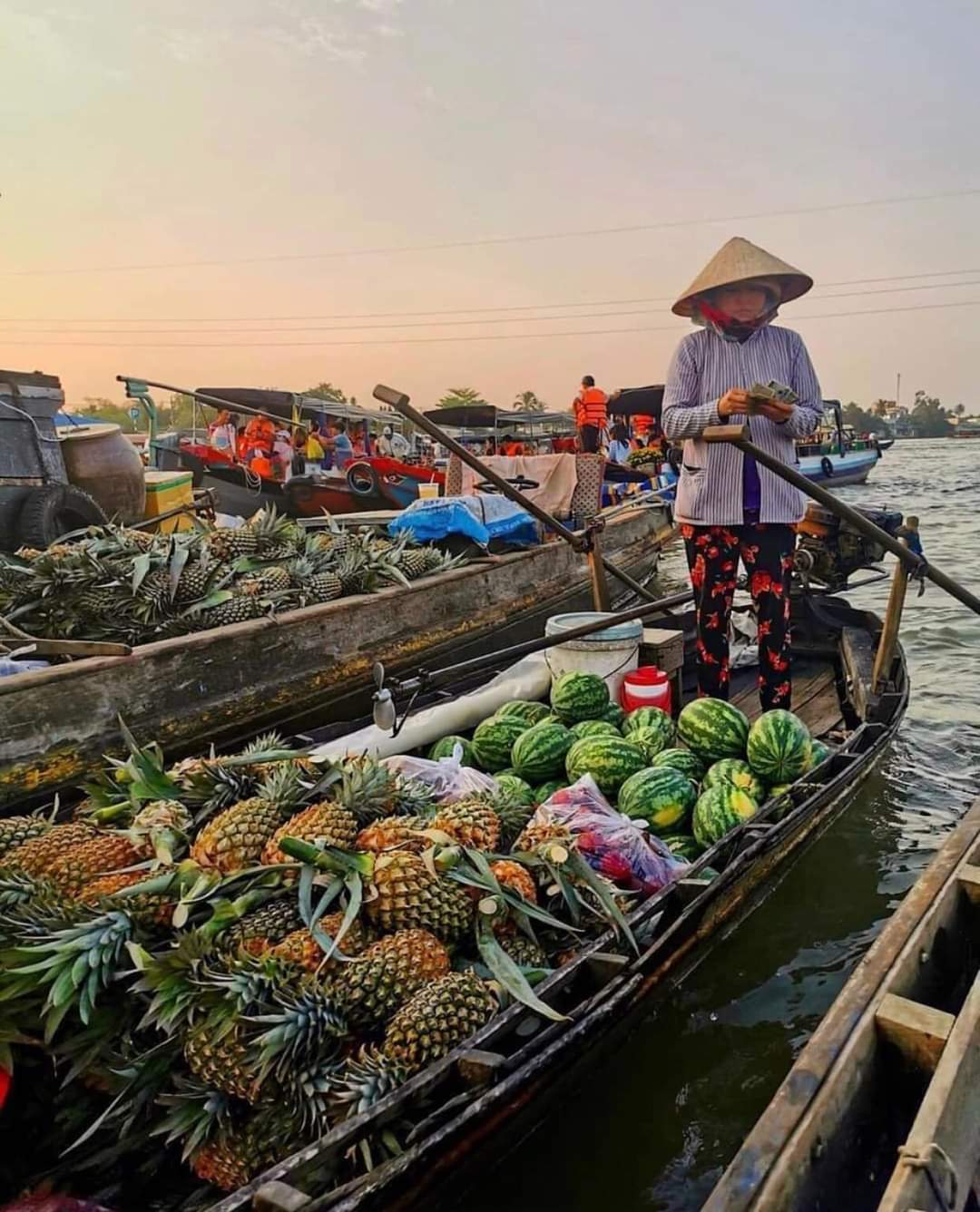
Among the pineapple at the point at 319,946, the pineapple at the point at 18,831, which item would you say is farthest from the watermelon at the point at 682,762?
the pineapple at the point at 18,831

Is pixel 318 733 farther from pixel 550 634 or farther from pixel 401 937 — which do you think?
pixel 401 937

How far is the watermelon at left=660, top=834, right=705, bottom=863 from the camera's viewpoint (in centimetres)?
331

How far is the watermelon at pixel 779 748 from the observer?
143 inches

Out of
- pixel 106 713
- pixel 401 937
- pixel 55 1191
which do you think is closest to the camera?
pixel 55 1191

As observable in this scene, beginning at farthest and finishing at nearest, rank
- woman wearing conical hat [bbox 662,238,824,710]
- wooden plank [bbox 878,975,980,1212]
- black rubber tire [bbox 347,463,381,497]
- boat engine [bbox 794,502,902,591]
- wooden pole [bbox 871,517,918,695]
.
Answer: black rubber tire [bbox 347,463,381,497], boat engine [bbox 794,502,902,591], wooden pole [bbox 871,517,918,695], woman wearing conical hat [bbox 662,238,824,710], wooden plank [bbox 878,975,980,1212]

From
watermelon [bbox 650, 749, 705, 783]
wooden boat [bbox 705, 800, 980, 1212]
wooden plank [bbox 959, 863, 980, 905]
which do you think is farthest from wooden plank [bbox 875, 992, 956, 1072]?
watermelon [bbox 650, 749, 705, 783]

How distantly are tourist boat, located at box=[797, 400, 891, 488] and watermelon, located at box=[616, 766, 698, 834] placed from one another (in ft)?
82.6

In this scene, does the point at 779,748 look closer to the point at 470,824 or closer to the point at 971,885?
the point at 971,885

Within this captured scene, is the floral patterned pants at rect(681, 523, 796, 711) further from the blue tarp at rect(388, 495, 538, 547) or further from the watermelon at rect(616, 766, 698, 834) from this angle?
the blue tarp at rect(388, 495, 538, 547)

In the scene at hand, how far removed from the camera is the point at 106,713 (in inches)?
163

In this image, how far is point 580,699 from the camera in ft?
13.5

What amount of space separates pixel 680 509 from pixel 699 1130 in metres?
2.98

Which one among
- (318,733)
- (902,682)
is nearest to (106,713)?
(318,733)

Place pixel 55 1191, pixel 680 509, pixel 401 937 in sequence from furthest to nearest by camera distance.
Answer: pixel 680 509 < pixel 401 937 < pixel 55 1191
